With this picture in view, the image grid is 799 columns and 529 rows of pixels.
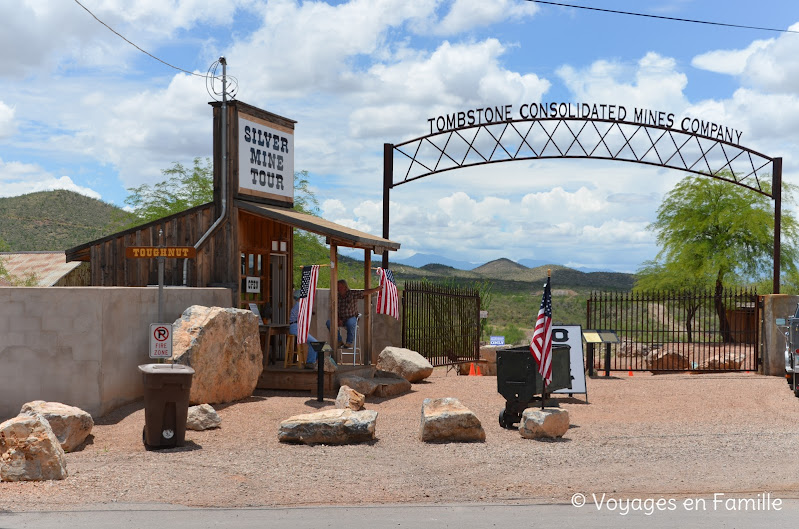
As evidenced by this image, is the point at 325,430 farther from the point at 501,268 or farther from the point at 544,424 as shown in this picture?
the point at 501,268

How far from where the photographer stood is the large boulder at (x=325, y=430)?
10.8 metres

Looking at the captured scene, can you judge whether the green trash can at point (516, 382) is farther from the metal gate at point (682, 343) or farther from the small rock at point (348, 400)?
the metal gate at point (682, 343)

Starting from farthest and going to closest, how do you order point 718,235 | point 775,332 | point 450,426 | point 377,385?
1. point 718,235
2. point 775,332
3. point 377,385
4. point 450,426

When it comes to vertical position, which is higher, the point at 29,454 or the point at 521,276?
the point at 521,276

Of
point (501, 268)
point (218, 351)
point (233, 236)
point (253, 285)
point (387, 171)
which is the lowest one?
point (218, 351)

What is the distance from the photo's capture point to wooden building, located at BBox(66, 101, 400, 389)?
16062mm

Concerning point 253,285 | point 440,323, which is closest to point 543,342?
point 253,285

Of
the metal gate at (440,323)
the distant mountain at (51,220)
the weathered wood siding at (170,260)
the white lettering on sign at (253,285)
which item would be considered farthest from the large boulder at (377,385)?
the distant mountain at (51,220)

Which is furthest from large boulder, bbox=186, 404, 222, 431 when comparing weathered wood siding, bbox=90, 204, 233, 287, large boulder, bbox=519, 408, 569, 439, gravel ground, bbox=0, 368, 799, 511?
weathered wood siding, bbox=90, 204, 233, 287

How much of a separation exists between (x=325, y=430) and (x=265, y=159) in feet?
26.7

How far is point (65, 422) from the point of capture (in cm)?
1055

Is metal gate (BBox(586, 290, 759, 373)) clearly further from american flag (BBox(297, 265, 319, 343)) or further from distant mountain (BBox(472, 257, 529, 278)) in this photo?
distant mountain (BBox(472, 257, 529, 278))

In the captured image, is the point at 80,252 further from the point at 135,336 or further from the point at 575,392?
the point at 575,392

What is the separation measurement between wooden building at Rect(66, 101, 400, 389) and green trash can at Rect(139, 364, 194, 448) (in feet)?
15.9
